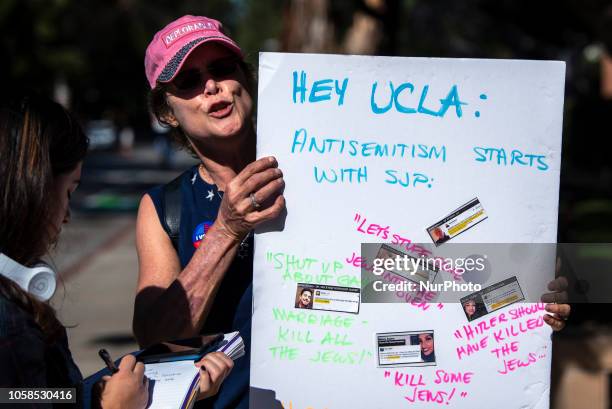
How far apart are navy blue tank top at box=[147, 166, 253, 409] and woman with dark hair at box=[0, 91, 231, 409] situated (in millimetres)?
474

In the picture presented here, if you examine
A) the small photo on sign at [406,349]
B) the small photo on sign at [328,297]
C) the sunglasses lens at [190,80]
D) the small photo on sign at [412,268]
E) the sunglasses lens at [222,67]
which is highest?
the sunglasses lens at [222,67]

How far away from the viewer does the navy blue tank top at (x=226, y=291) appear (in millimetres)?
2371

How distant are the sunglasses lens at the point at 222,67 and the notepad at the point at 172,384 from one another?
79cm

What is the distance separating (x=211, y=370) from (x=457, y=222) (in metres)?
0.71

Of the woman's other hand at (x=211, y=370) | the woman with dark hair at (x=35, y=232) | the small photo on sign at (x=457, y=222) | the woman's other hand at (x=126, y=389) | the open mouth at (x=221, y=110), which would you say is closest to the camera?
the woman with dark hair at (x=35, y=232)

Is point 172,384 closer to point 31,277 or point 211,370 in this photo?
point 211,370

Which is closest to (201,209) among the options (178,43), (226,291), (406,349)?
(226,291)

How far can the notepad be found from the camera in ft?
6.31

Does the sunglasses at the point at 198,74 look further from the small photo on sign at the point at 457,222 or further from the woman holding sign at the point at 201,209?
the small photo on sign at the point at 457,222

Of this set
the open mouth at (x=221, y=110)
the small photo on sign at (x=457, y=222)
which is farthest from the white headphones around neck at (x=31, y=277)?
the small photo on sign at (x=457, y=222)

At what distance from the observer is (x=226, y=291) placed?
2398 millimetres

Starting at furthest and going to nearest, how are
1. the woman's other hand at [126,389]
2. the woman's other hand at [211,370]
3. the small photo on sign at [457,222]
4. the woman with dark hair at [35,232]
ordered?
1. the small photo on sign at [457,222]
2. the woman's other hand at [211,370]
3. the woman's other hand at [126,389]
4. the woman with dark hair at [35,232]

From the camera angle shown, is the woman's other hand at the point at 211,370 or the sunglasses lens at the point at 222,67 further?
the sunglasses lens at the point at 222,67

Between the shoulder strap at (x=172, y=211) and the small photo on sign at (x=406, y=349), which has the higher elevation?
the shoulder strap at (x=172, y=211)
